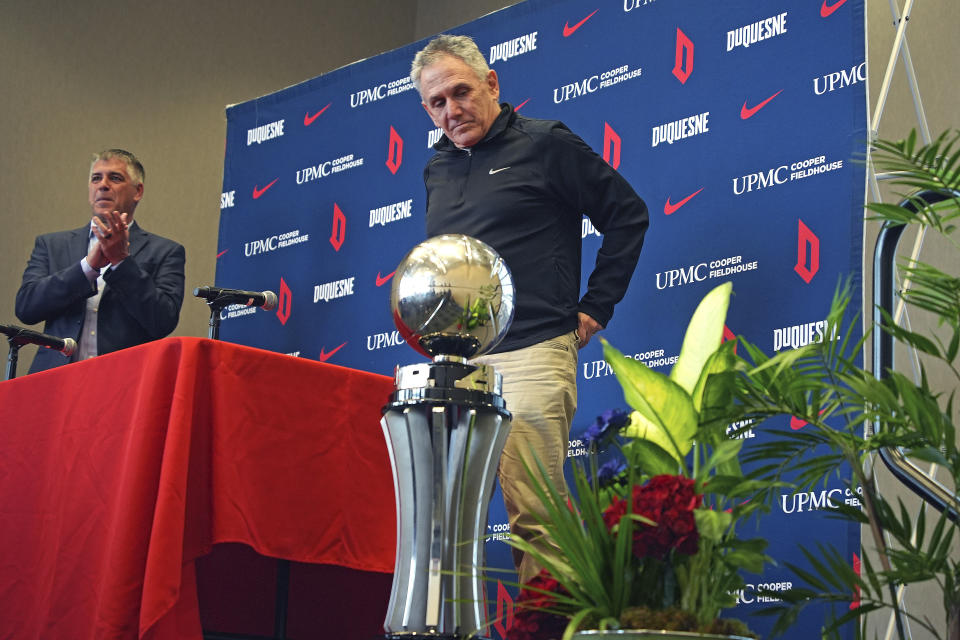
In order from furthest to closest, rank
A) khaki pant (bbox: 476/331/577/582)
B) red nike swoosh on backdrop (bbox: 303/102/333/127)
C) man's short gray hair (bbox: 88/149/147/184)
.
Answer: red nike swoosh on backdrop (bbox: 303/102/333/127)
man's short gray hair (bbox: 88/149/147/184)
khaki pant (bbox: 476/331/577/582)

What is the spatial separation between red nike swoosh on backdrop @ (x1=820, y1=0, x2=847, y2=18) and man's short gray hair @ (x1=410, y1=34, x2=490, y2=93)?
1171mm

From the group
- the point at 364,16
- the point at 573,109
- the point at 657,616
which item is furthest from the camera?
the point at 364,16

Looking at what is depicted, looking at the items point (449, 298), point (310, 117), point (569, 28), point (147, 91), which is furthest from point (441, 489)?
point (147, 91)

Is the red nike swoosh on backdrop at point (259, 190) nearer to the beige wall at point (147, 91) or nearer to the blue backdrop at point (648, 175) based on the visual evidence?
the blue backdrop at point (648, 175)

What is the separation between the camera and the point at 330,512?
250cm

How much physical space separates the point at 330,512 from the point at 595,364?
5.22 ft

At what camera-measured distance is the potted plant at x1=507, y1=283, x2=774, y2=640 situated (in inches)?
56.2

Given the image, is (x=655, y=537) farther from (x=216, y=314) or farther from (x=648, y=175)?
(x=648, y=175)

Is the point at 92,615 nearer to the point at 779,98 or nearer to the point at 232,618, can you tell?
the point at 232,618

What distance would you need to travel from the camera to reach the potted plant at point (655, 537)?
143 cm

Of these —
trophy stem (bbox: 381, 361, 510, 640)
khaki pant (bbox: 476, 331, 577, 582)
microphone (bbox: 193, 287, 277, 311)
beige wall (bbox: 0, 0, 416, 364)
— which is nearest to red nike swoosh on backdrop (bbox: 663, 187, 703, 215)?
khaki pant (bbox: 476, 331, 577, 582)

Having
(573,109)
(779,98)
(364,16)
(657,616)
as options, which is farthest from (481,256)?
(364,16)

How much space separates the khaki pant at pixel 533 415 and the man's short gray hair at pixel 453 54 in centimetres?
77

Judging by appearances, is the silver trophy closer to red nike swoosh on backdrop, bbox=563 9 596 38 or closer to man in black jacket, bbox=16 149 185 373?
man in black jacket, bbox=16 149 185 373
